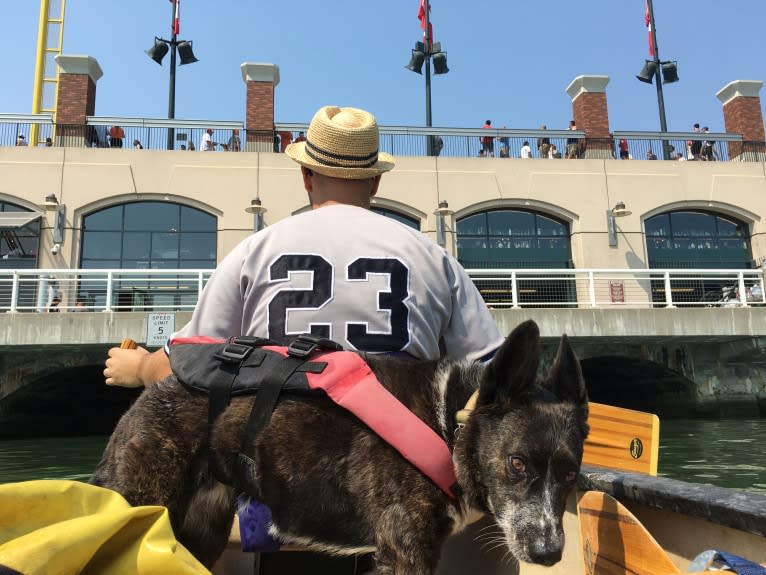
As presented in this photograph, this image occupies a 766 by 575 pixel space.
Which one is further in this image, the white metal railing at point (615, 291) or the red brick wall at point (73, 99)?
the red brick wall at point (73, 99)

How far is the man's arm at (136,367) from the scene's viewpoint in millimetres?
2291

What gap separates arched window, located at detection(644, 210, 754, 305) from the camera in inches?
1047

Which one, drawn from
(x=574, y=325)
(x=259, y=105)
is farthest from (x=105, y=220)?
(x=574, y=325)

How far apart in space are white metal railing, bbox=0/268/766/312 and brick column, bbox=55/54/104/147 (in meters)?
6.54

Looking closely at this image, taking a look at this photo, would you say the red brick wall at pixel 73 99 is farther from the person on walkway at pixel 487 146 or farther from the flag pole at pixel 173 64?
the person on walkway at pixel 487 146

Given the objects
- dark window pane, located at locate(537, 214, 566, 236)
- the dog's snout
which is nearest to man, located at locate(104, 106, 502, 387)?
the dog's snout

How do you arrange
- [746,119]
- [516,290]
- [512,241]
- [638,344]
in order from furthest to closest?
1. [746,119]
2. [512,241]
3. [638,344]
4. [516,290]

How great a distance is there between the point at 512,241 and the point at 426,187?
4.36m

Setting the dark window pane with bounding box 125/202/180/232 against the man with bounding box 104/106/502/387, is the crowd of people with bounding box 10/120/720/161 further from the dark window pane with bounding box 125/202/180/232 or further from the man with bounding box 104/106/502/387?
the man with bounding box 104/106/502/387

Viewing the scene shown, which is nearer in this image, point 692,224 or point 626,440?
point 626,440

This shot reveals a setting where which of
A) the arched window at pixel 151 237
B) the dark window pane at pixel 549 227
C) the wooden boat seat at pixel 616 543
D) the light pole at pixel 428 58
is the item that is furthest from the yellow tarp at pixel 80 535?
the light pole at pixel 428 58

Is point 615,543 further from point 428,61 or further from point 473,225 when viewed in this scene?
point 428,61

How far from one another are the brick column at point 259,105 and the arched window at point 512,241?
8.94 m

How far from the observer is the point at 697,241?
27031mm
